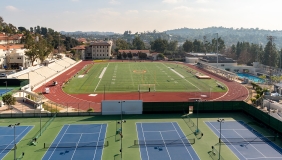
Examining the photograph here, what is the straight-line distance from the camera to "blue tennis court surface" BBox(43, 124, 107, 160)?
23.5 metres

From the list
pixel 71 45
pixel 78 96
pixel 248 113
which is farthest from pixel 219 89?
pixel 71 45

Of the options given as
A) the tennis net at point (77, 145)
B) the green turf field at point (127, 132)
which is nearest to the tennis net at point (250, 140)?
the green turf field at point (127, 132)

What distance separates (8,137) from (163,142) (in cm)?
1615

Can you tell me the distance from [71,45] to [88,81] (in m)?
85.1

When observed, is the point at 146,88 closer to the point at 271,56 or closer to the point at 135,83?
the point at 135,83

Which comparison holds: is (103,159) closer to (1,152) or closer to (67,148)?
(67,148)

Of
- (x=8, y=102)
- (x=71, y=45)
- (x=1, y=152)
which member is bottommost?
(x=1, y=152)

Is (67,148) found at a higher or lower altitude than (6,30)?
lower

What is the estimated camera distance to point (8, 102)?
36625mm

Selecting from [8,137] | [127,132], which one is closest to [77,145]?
[127,132]

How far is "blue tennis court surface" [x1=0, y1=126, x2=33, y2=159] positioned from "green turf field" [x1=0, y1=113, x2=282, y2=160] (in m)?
0.58

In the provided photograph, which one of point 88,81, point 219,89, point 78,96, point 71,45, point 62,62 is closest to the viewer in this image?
point 78,96

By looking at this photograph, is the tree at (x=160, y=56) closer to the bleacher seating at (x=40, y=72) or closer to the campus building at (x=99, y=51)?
the campus building at (x=99, y=51)

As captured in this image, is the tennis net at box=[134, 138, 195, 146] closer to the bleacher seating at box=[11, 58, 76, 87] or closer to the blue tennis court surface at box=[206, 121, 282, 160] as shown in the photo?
the blue tennis court surface at box=[206, 121, 282, 160]
